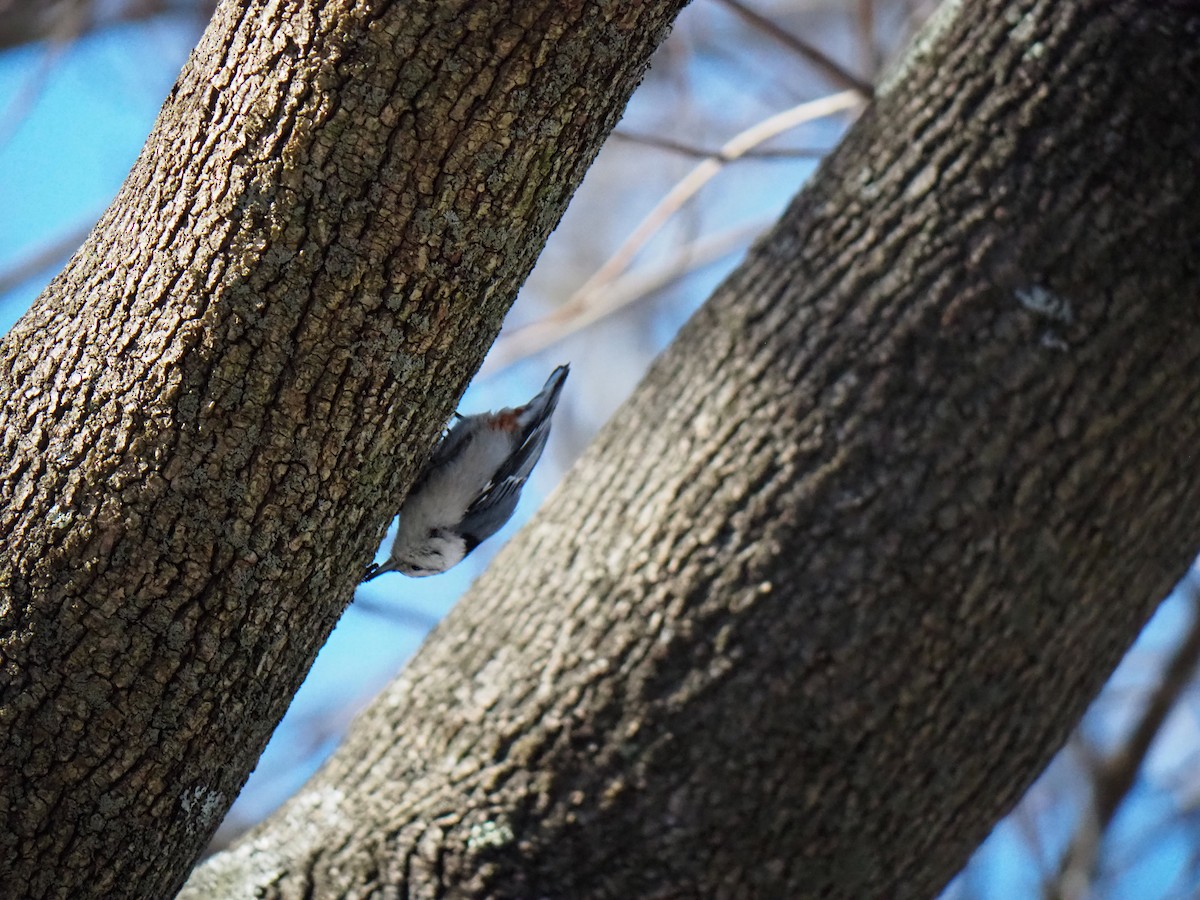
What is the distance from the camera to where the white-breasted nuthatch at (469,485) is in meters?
2.78

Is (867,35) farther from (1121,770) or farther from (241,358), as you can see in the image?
(241,358)

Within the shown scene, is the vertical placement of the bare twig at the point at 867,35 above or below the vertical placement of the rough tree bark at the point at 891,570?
above

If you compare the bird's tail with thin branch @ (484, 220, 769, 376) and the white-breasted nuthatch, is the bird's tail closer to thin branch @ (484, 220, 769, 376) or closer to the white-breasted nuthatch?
the white-breasted nuthatch

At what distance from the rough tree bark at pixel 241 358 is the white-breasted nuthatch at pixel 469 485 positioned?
100 cm

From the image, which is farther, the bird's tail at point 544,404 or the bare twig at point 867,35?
the bare twig at point 867,35

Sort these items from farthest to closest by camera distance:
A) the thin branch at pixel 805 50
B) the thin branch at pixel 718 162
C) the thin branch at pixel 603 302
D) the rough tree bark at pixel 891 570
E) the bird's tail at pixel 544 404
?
the thin branch at pixel 603 302, the thin branch at pixel 718 162, the thin branch at pixel 805 50, the bird's tail at pixel 544 404, the rough tree bark at pixel 891 570

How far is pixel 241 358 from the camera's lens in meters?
1.61

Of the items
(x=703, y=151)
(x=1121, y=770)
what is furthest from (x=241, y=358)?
(x=1121, y=770)

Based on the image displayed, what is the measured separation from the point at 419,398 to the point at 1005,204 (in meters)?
1.38

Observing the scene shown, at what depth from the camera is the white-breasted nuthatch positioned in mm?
2779

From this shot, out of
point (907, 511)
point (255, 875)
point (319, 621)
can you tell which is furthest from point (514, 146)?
point (255, 875)

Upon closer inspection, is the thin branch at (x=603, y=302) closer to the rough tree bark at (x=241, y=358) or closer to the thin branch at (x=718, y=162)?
the thin branch at (x=718, y=162)

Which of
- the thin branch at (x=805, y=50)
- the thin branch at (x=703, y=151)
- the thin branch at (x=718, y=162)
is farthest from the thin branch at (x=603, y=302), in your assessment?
the thin branch at (x=805, y=50)

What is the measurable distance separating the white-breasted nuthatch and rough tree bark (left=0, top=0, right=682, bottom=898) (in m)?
1.00
